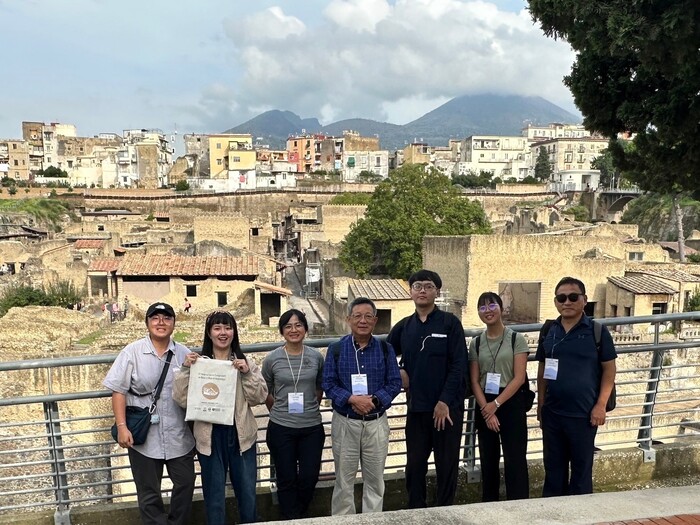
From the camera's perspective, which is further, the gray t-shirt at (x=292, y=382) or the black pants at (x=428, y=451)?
the black pants at (x=428, y=451)

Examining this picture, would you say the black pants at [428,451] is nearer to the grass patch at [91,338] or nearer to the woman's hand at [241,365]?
the woman's hand at [241,365]

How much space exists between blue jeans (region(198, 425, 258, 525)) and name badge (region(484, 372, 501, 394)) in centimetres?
193

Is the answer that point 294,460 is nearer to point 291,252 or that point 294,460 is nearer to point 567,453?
point 567,453

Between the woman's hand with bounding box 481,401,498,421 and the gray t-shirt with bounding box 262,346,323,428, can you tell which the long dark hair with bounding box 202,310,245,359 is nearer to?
the gray t-shirt with bounding box 262,346,323,428

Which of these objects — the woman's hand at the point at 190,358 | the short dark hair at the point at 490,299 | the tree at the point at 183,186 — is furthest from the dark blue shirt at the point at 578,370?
the tree at the point at 183,186

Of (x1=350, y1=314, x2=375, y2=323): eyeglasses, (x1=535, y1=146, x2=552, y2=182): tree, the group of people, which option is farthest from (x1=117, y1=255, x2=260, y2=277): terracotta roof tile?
(x1=535, y1=146, x2=552, y2=182): tree

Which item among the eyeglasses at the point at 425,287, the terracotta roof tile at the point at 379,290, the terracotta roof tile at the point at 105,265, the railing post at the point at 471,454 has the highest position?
the eyeglasses at the point at 425,287

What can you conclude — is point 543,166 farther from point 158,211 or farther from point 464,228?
point 464,228

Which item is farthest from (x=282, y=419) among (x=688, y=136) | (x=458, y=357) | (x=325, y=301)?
(x=325, y=301)

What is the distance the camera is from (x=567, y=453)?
459 centimetres

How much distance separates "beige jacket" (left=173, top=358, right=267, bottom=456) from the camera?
4.09 meters

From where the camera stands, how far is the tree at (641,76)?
4953mm

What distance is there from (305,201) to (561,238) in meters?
56.1

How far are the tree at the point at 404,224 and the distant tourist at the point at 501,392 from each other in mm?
29457
